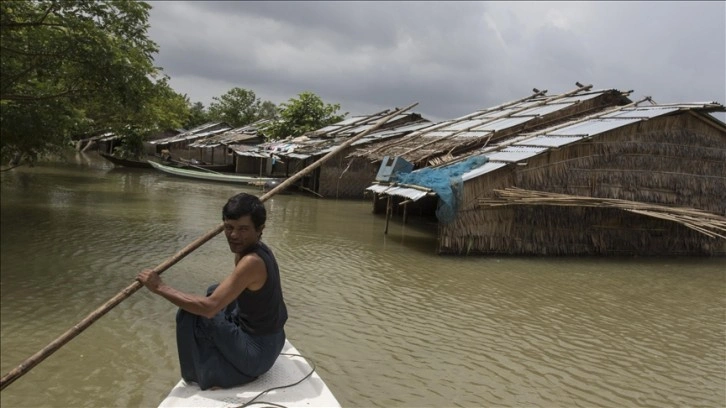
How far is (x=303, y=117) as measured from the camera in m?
28.5

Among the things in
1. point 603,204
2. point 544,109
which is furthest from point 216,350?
point 544,109

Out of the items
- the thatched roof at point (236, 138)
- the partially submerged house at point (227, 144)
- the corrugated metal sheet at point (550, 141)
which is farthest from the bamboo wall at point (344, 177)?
the thatched roof at point (236, 138)

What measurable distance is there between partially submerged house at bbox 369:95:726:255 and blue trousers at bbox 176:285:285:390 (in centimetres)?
687

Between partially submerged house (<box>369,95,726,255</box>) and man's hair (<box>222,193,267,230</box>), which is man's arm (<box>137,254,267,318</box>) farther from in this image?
partially submerged house (<box>369,95,726,255</box>)

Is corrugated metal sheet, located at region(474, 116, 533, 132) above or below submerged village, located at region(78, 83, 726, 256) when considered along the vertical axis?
above

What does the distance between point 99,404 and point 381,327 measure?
3.04 meters

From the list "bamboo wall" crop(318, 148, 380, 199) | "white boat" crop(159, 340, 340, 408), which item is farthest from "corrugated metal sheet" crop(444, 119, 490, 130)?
"white boat" crop(159, 340, 340, 408)

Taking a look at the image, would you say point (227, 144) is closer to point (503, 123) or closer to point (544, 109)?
point (503, 123)

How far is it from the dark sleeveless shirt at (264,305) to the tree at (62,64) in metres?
7.27

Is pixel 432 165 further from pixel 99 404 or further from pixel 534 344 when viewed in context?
pixel 99 404

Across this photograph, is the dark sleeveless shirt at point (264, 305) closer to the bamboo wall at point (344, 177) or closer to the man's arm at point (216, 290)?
the man's arm at point (216, 290)

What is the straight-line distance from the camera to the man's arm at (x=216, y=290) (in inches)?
104

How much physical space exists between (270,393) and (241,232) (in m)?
1.02

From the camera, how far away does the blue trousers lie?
2887 millimetres
